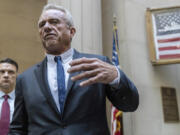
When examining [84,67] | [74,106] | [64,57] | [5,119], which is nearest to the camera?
[84,67]

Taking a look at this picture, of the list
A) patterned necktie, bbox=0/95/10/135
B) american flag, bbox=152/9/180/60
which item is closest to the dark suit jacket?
patterned necktie, bbox=0/95/10/135

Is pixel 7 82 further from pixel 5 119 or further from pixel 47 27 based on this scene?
pixel 47 27

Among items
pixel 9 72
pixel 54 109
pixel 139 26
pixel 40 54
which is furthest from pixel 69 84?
pixel 40 54

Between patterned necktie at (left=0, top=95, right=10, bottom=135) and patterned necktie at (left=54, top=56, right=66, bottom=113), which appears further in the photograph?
patterned necktie at (left=0, top=95, right=10, bottom=135)

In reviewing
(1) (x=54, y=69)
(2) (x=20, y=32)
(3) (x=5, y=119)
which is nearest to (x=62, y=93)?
(1) (x=54, y=69)

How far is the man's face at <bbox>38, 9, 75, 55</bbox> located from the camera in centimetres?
183

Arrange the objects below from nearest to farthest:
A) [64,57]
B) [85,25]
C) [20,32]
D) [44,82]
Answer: [44,82], [64,57], [85,25], [20,32]

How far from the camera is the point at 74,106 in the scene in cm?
165

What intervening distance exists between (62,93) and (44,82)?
155mm

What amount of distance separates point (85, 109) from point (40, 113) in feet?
0.96

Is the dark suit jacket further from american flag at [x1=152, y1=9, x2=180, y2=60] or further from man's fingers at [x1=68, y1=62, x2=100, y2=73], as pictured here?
american flag at [x1=152, y1=9, x2=180, y2=60]

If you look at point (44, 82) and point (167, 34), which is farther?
point (167, 34)

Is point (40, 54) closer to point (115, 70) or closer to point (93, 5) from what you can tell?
point (93, 5)

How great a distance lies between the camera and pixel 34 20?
314 inches
